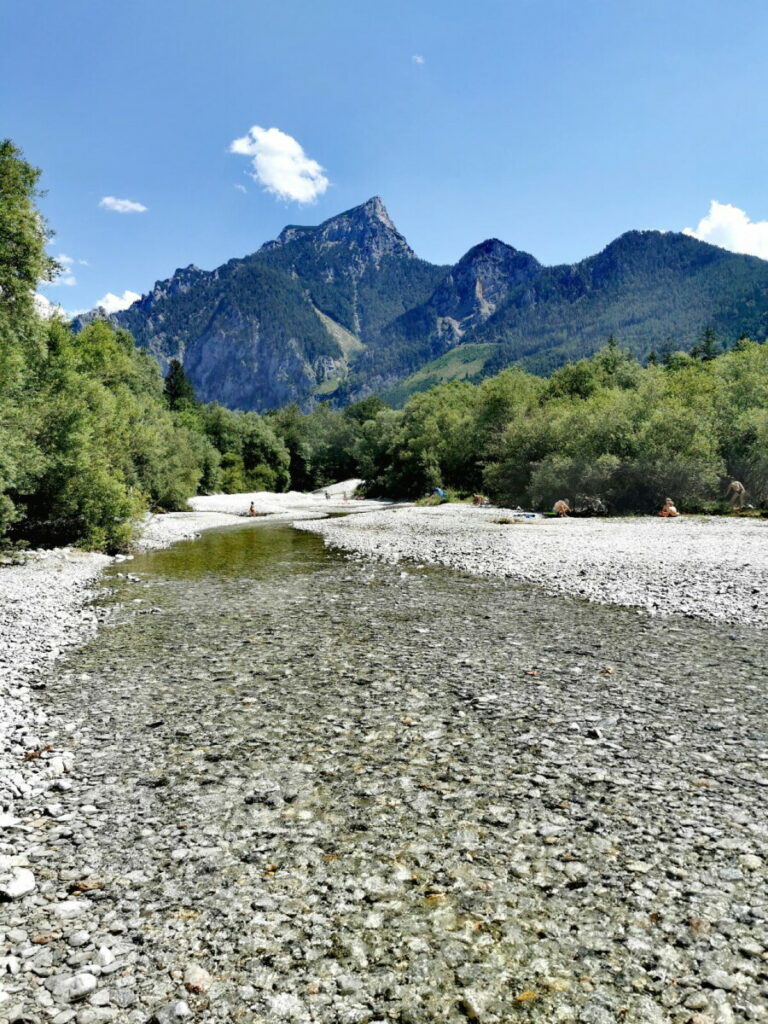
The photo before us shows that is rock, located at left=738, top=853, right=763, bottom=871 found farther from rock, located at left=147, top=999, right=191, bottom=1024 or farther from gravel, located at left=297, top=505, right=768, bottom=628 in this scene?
gravel, located at left=297, top=505, right=768, bottom=628

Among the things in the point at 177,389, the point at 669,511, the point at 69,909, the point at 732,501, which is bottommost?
the point at 69,909

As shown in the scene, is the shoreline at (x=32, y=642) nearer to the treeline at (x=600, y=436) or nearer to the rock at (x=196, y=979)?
the rock at (x=196, y=979)

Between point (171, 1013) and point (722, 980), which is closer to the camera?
point (171, 1013)

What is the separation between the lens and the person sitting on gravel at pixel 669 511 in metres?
48.4

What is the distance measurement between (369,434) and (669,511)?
8601cm

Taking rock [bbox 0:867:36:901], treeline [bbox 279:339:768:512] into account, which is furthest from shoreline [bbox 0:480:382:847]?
treeline [bbox 279:339:768:512]

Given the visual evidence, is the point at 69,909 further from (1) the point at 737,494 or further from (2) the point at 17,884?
(1) the point at 737,494

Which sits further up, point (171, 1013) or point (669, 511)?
point (669, 511)

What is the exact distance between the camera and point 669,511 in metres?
48.9

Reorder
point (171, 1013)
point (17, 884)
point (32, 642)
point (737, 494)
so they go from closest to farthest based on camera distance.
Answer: point (171, 1013), point (17, 884), point (32, 642), point (737, 494)

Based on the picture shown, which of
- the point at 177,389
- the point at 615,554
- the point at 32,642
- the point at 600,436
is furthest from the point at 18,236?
the point at 177,389

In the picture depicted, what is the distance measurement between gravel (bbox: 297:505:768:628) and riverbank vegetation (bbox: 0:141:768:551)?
31.1 feet

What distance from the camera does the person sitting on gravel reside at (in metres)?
48.4

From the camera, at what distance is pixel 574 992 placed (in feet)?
16.9
